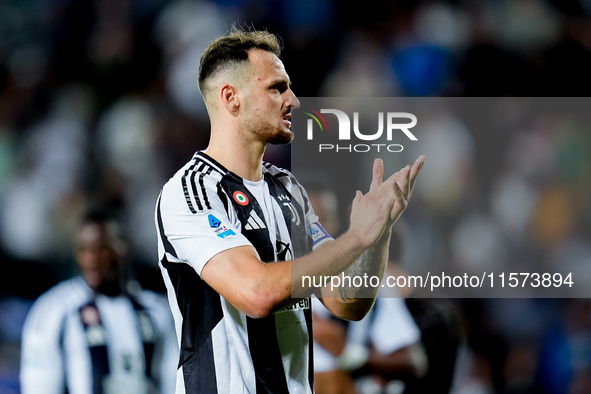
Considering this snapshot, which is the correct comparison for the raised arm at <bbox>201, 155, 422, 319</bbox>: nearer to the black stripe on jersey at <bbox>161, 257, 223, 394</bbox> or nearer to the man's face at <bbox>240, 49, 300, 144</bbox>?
the black stripe on jersey at <bbox>161, 257, 223, 394</bbox>

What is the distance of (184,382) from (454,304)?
3035 millimetres

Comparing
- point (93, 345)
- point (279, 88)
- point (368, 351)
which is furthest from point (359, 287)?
point (93, 345)

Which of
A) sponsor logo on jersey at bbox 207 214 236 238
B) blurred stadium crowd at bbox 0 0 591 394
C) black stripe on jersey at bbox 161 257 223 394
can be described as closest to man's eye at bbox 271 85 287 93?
sponsor logo on jersey at bbox 207 214 236 238

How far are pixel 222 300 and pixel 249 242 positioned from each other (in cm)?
21

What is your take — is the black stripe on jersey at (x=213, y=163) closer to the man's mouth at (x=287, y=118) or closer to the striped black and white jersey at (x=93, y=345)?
the man's mouth at (x=287, y=118)

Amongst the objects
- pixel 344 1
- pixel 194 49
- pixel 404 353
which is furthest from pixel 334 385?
pixel 344 1

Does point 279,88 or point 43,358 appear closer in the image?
point 279,88

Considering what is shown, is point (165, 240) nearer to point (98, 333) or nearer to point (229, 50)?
point (229, 50)

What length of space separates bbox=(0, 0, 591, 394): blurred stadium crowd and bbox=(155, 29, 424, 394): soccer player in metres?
2.33

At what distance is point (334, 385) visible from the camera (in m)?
4.05

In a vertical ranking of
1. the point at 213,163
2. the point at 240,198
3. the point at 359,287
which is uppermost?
the point at 213,163

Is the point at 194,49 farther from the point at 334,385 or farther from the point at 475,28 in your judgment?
the point at 334,385

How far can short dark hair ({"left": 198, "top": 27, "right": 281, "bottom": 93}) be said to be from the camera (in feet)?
7.95

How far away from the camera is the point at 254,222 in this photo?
2.22 m
